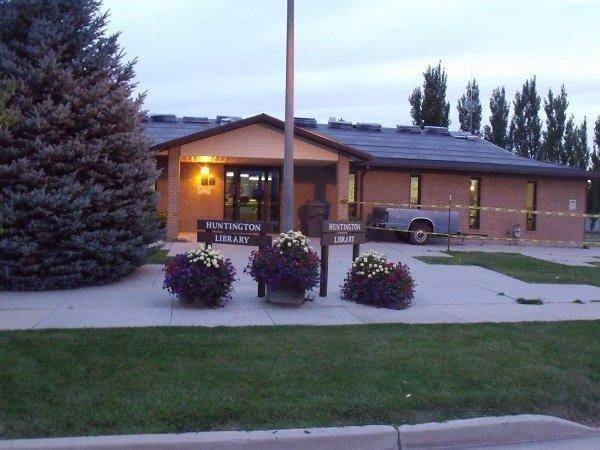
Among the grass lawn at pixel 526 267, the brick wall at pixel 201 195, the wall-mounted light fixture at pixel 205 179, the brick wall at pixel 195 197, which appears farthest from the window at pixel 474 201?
the wall-mounted light fixture at pixel 205 179

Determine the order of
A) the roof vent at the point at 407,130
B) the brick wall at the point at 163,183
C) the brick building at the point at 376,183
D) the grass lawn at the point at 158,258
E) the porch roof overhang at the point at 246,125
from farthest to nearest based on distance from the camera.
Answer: the roof vent at the point at 407,130, the brick wall at the point at 163,183, the brick building at the point at 376,183, the porch roof overhang at the point at 246,125, the grass lawn at the point at 158,258

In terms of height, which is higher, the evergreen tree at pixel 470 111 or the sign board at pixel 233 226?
the evergreen tree at pixel 470 111

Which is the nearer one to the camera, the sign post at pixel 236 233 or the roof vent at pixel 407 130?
the sign post at pixel 236 233

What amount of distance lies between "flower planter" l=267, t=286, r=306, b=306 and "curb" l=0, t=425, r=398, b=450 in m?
5.19

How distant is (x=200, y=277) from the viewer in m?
11.0

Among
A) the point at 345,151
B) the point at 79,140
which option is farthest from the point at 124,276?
the point at 345,151

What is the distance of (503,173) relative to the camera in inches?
1033

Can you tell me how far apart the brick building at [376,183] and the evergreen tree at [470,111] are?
23.6 m

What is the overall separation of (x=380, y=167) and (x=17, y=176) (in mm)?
14830

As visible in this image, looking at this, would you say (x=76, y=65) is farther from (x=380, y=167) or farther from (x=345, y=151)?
(x=380, y=167)

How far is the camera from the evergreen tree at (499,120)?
5156cm

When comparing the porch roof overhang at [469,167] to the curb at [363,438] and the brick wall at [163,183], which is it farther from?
the curb at [363,438]

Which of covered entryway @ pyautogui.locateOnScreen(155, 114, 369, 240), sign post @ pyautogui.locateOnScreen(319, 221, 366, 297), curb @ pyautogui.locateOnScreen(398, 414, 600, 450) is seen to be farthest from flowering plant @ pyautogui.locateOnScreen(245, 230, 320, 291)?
covered entryway @ pyautogui.locateOnScreen(155, 114, 369, 240)

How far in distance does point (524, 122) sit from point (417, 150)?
1024 inches
